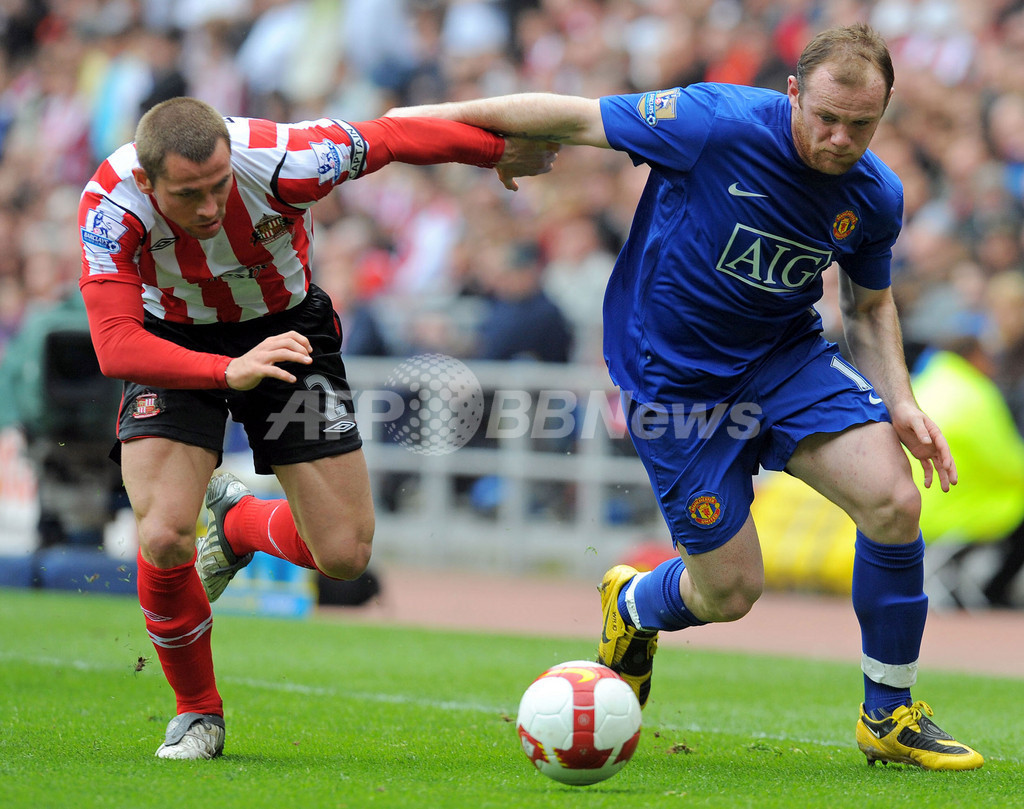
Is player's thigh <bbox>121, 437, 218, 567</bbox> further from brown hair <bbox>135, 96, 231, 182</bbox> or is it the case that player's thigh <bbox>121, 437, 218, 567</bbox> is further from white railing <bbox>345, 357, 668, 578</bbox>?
white railing <bbox>345, 357, 668, 578</bbox>

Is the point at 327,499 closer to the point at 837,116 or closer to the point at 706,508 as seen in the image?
the point at 706,508

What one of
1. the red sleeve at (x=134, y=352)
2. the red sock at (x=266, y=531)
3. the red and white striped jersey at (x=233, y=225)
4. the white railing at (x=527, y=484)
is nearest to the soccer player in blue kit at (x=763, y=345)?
the red and white striped jersey at (x=233, y=225)

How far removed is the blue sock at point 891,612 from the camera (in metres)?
4.64

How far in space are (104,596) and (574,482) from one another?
394 centimetres

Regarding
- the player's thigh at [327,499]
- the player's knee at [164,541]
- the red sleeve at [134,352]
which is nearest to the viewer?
the red sleeve at [134,352]

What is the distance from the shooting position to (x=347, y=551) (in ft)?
16.4

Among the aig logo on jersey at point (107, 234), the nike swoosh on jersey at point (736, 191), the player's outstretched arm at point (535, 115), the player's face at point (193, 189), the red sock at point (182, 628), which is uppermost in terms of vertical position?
the player's outstretched arm at point (535, 115)

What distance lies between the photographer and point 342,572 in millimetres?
5121

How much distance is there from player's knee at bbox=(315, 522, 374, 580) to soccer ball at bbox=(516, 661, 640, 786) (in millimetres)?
1096

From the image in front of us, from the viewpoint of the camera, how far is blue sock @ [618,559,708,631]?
16.5ft

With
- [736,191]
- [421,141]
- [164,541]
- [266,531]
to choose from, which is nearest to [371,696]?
[266,531]

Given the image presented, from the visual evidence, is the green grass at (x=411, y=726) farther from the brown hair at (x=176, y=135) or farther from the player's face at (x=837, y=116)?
the player's face at (x=837, y=116)

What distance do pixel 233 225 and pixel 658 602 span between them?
208 cm

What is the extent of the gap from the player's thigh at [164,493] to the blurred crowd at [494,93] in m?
7.16
